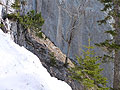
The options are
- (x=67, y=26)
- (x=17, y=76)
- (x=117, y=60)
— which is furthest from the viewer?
(x=67, y=26)

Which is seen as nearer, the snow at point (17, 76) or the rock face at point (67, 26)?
the snow at point (17, 76)

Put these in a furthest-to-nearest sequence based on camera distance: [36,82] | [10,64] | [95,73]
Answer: [95,73], [10,64], [36,82]

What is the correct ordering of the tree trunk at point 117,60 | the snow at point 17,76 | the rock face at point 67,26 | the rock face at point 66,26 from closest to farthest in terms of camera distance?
the snow at point 17,76 → the tree trunk at point 117,60 → the rock face at point 66,26 → the rock face at point 67,26

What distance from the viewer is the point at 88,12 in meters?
21.9

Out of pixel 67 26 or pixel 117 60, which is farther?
pixel 67 26

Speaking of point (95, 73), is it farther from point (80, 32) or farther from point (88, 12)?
point (88, 12)

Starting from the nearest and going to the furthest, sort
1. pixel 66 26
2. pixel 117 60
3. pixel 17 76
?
pixel 17 76, pixel 117 60, pixel 66 26

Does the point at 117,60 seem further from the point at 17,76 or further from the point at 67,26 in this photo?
the point at 67,26

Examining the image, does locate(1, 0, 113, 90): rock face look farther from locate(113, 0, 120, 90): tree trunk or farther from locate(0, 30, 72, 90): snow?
locate(0, 30, 72, 90): snow

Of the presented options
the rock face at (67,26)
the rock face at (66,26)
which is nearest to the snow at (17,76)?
the rock face at (66,26)

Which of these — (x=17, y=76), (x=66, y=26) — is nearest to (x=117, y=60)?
(x=17, y=76)

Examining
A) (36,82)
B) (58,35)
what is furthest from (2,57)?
(58,35)

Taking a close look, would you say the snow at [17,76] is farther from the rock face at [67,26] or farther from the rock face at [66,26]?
the rock face at [67,26]

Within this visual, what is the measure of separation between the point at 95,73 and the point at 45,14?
1598 cm
